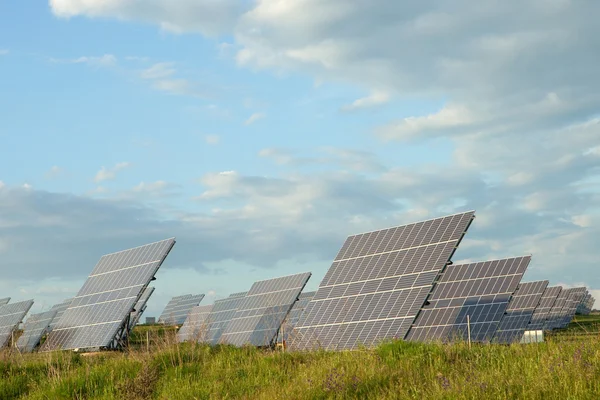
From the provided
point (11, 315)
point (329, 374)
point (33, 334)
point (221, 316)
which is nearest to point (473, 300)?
point (221, 316)

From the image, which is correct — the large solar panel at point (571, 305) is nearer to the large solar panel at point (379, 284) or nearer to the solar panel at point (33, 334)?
the solar panel at point (33, 334)

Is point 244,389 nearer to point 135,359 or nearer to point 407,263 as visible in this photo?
point 135,359

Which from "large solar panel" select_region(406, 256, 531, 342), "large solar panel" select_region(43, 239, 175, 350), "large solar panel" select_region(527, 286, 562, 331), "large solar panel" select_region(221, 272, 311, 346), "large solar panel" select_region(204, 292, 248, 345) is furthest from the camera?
"large solar panel" select_region(527, 286, 562, 331)

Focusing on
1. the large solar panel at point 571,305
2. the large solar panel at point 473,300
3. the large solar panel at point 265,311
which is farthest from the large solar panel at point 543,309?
the large solar panel at point 265,311

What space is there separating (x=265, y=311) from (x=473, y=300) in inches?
401

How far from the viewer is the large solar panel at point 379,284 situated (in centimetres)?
2130

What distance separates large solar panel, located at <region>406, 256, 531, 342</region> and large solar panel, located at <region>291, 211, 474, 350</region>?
164 inches

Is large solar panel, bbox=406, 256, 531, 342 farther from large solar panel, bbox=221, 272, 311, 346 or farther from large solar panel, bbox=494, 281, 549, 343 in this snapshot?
large solar panel, bbox=221, 272, 311, 346

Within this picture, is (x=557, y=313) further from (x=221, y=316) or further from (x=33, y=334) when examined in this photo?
(x=33, y=334)

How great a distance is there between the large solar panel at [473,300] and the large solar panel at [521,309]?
2.70 m

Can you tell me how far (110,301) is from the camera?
32125mm


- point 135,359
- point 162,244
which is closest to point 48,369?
point 135,359

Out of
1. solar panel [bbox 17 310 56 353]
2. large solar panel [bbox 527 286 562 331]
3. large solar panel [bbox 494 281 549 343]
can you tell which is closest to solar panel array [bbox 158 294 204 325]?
solar panel [bbox 17 310 56 353]

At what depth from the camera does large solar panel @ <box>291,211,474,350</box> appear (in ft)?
69.9
